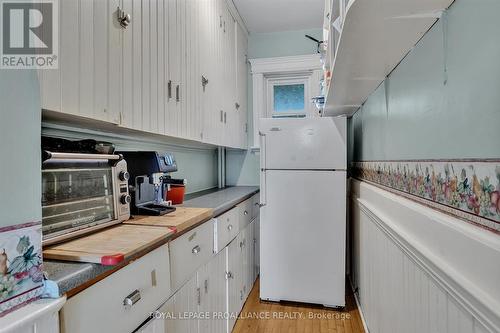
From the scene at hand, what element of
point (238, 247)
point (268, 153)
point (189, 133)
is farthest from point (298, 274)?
point (189, 133)

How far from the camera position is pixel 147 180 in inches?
57.1

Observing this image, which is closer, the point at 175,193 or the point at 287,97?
the point at 175,193

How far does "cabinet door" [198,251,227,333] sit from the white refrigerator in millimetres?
741

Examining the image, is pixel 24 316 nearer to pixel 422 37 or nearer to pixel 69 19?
pixel 69 19

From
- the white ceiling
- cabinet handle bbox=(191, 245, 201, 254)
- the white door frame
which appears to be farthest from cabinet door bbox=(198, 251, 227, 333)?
the white ceiling

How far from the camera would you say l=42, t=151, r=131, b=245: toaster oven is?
0.88 meters

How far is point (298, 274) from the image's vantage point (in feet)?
8.11

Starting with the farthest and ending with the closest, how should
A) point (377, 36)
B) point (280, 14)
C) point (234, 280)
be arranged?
point (280, 14) → point (234, 280) → point (377, 36)

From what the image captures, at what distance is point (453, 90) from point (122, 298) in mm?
1132

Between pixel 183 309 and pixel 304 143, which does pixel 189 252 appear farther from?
pixel 304 143

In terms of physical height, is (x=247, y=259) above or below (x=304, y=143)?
below

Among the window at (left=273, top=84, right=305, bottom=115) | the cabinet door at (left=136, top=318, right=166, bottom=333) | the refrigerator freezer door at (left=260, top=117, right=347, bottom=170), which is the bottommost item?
the cabinet door at (left=136, top=318, right=166, bottom=333)

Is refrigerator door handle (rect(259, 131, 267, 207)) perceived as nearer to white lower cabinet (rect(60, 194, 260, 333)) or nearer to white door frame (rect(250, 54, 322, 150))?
white lower cabinet (rect(60, 194, 260, 333))

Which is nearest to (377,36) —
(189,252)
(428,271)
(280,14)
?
(428,271)
